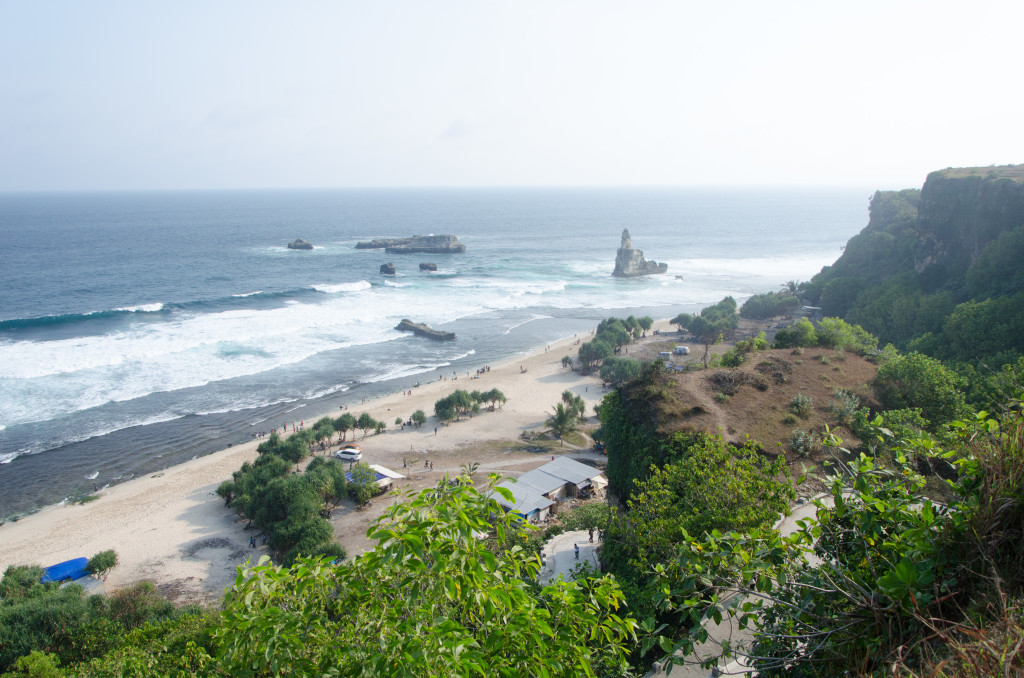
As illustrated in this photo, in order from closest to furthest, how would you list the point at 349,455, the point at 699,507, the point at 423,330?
the point at 699,507 < the point at 349,455 < the point at 423,330

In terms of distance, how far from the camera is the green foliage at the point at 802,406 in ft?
71.9

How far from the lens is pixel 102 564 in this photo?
2230 centimetres

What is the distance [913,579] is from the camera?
411 cm

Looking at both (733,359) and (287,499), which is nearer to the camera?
(287,499)

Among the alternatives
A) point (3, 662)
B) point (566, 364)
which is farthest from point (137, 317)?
point (3, 662)

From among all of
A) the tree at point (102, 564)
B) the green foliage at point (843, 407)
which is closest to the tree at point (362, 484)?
the tree at point (102, 564)

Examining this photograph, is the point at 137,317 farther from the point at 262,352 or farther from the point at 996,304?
the point at 996,304

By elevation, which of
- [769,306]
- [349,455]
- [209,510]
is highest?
[769,306]

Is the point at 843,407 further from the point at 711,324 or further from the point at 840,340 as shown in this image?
the point at 711,324

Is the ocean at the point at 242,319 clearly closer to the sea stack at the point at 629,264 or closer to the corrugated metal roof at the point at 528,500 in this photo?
the sea stack at the point at 629,264

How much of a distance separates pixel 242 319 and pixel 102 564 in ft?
146

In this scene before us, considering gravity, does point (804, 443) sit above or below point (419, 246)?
below

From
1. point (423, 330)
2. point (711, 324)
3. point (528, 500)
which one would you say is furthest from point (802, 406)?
point (423, 330)

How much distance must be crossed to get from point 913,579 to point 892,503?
4.52 ft
